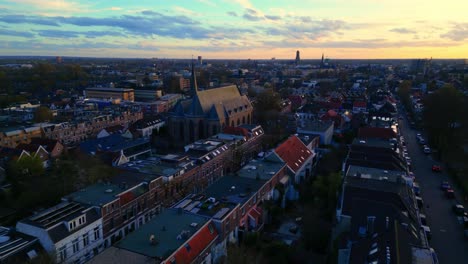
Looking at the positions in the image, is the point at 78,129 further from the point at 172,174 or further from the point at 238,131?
the point at 172,174

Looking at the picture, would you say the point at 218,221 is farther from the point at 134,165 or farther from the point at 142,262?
the point at 134,165

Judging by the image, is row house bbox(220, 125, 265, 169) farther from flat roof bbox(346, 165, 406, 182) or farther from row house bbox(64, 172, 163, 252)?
flat roof bbox(346, 165, 406, 182)

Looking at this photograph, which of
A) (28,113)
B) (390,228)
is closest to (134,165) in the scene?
(390,228)

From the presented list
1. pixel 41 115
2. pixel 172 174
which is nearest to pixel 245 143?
pixel 172 174

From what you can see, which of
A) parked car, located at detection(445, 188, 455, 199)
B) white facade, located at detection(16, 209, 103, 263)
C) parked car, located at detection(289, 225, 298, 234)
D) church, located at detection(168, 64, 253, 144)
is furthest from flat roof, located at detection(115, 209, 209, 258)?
church, located at detection(168, 64, 253, 144)

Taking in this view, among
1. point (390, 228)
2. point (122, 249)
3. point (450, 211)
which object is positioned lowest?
point (450, 211)

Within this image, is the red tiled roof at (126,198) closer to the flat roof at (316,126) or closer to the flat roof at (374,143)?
the flat roof at (374,143)
